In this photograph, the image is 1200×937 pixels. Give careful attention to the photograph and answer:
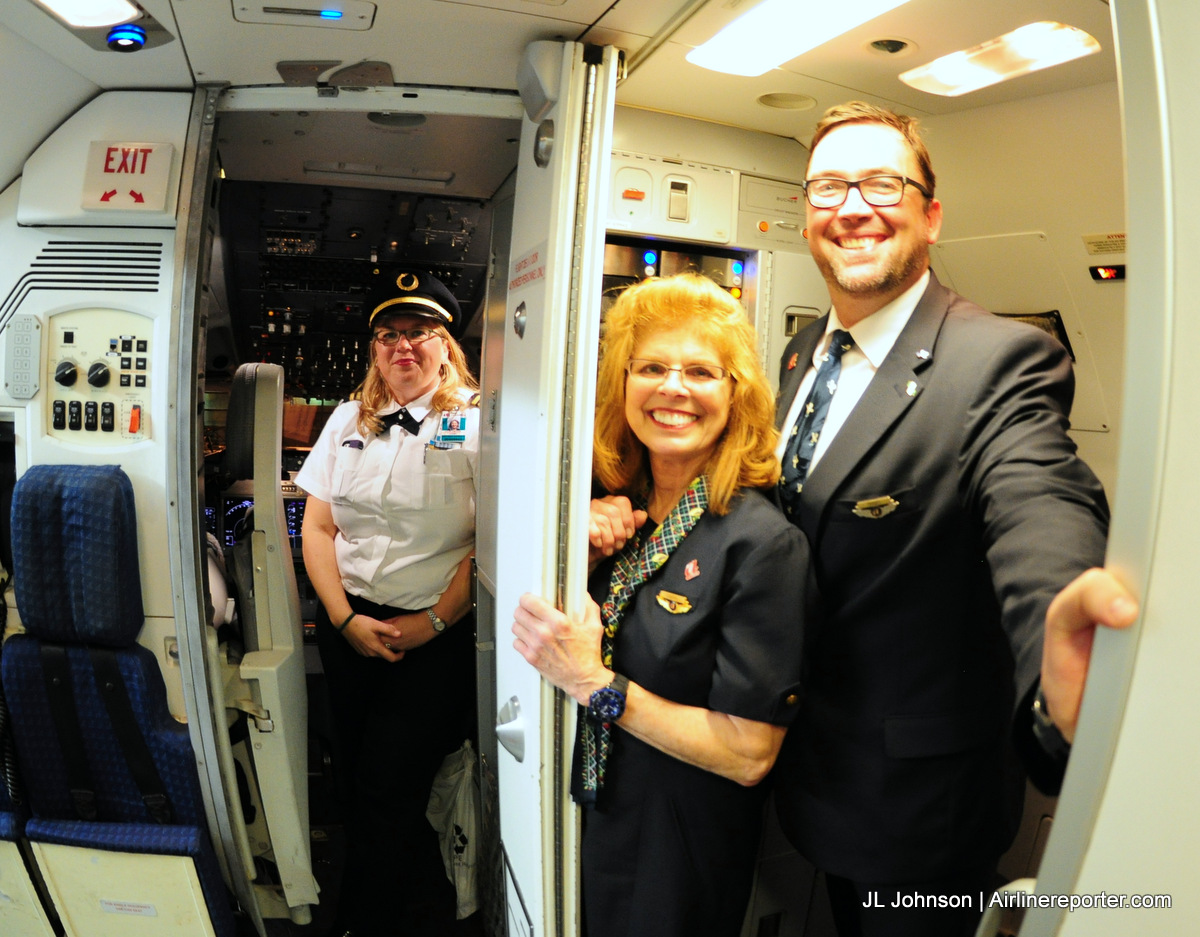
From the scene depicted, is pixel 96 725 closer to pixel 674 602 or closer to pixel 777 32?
pixel 674 602

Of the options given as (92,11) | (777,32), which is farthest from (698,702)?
(92,11)

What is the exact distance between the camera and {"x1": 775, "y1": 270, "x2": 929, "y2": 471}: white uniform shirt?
1820 millimetres

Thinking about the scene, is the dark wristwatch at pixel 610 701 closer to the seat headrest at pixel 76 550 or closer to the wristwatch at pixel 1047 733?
the wristwatch at pixel 1047 733

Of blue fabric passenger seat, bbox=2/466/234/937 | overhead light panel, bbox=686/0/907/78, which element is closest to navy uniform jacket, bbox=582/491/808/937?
overhead light panel, bbox=686/0/907/78

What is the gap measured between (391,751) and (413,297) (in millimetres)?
1786

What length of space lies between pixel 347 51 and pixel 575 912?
7.36ft

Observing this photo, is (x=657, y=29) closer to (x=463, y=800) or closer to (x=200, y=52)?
(x=200, y=52)

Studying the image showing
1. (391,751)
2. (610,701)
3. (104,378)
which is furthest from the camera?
(391,751)

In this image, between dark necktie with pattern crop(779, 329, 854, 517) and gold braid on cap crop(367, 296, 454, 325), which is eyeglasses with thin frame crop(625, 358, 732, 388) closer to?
dark necktie with pattern crop(779, 329, 854, 517)

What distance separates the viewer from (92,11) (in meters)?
1.85

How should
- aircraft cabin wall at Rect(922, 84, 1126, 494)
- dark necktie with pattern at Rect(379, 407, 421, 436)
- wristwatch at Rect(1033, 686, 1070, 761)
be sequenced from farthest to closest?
1. dark necktie with pattern at Rect(379, 407, 421, 436)
2. aircraft cabin wall at Rect(922, 84, 1126, 494)
3. wristwatch at Rect(1033, 686, 1070, 761)

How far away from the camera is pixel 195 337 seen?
2.22 m

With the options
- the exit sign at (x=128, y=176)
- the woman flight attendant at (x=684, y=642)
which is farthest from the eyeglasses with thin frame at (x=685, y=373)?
the exit sign at (x=128, y=176)

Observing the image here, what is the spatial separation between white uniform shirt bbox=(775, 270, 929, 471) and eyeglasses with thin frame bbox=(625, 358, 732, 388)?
0.26 metres
